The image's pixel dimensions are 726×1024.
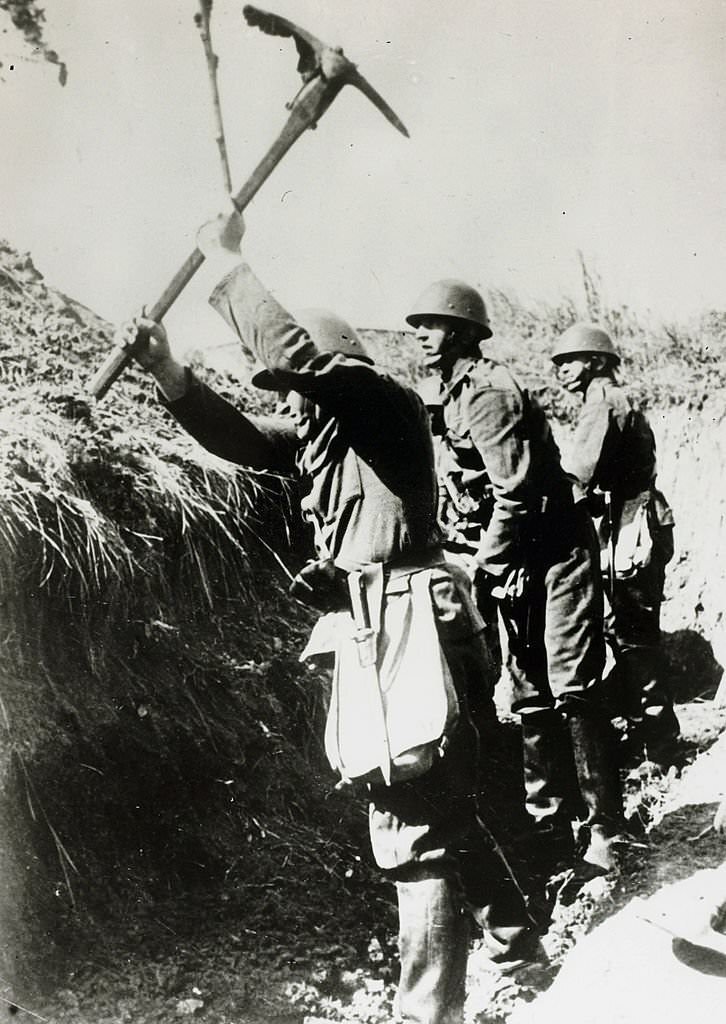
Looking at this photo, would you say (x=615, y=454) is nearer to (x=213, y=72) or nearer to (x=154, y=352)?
(x=154, y=352)

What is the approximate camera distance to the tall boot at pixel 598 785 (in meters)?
2.69

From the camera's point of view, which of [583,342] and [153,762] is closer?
[153,762]

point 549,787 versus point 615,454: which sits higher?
point 615,454

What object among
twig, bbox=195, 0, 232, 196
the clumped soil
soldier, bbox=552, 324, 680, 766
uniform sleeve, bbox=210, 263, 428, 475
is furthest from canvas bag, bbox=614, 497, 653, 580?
twig, bbox=195, 0, 232, 196

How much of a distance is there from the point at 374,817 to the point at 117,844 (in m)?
0.65

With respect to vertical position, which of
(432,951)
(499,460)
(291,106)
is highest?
(291,106)

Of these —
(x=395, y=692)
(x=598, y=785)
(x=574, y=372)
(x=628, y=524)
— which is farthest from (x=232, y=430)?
(x=598, y=785)

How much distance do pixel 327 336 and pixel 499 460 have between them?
537mm

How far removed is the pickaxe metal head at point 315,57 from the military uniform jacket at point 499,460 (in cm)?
73

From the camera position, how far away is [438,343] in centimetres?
268

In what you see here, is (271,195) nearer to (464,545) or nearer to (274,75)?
(274,75)

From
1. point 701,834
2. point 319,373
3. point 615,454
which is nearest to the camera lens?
point 319,373

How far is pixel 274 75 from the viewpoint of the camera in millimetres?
2488

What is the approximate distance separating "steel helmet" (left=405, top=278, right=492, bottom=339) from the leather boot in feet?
4.65
